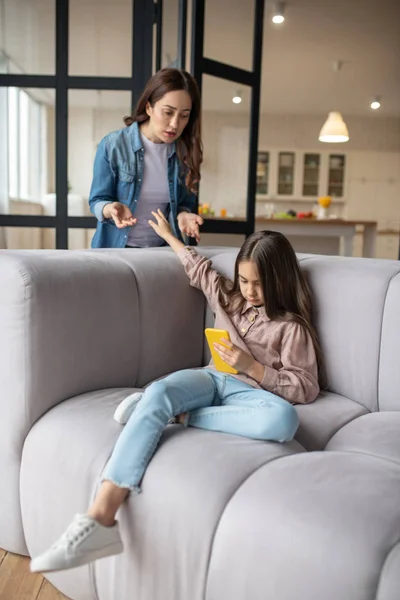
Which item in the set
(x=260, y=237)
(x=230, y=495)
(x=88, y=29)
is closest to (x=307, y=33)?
(x=88, y=29)

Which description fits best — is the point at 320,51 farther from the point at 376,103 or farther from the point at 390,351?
the point at 390,351

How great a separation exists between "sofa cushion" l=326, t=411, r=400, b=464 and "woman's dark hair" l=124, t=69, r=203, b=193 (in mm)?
1121

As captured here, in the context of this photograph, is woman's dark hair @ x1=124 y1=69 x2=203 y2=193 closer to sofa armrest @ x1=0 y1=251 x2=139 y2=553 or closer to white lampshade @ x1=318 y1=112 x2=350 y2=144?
sofa armrest @ x1=0 y1=251 x2=139 y2=553

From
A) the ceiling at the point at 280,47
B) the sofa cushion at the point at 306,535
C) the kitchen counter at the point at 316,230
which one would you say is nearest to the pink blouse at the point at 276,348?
the sofa cushion at the point at 306,535

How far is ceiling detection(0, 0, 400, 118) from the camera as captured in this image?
3.21 m

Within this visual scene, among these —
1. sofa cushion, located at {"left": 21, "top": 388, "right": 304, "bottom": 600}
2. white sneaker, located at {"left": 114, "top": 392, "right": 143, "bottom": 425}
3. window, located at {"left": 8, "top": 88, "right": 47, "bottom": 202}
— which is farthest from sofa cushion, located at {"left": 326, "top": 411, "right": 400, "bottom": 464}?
window, located at {"left": 8, "top": 88, "right": 47, "bottom": 202}

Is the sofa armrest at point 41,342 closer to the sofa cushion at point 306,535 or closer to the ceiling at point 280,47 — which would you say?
Result: the sofa cushion at point 306,535

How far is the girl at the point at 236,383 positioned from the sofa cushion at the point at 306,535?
0.21 meters

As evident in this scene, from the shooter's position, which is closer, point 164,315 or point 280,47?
point 164,315

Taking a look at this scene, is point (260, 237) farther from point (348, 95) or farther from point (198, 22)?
point (348, 95)

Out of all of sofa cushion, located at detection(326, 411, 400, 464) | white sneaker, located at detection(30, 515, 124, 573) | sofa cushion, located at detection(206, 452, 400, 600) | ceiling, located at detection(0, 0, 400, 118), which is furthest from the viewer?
ceiling, located at detection(0, 0, 400, 118)

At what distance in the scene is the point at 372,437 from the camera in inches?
57.3

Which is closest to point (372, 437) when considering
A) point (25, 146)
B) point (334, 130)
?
point (25, 146)

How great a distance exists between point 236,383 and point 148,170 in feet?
3.29
